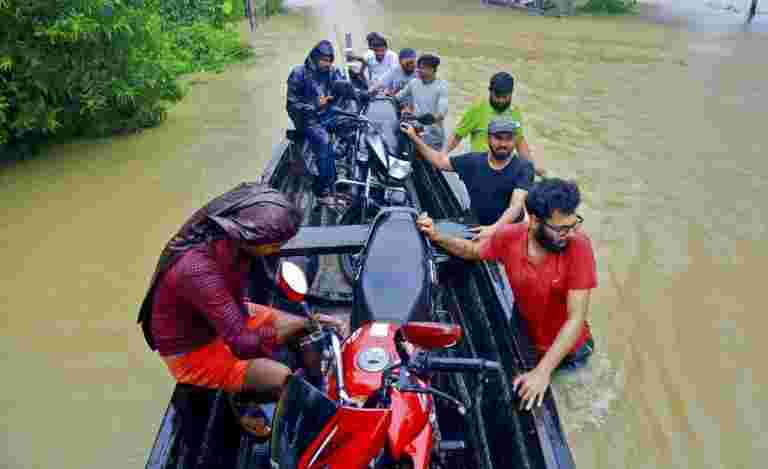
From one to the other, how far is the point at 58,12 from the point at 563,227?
278 inches

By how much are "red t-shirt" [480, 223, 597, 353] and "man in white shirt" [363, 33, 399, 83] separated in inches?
205

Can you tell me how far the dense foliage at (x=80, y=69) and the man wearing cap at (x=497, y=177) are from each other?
18.4 feet

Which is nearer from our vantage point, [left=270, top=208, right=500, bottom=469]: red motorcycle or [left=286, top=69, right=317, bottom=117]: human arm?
[left=270, top=208, right=500, bottom=469]: red motorcycle

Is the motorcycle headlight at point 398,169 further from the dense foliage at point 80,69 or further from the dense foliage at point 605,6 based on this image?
the dense foliage at point 605,6

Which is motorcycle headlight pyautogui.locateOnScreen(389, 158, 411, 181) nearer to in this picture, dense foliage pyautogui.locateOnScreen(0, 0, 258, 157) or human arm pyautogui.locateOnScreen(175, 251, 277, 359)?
human arm pyautogui.locateOnScreen(175, 251, 277, 359)

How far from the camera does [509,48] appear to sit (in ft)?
57.2

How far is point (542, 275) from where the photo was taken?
2.81 m

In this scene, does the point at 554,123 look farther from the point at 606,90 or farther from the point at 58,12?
the point at 58,12

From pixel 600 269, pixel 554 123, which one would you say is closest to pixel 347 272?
pixel 600 269

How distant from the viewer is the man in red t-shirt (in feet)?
8.41

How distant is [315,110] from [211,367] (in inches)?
143

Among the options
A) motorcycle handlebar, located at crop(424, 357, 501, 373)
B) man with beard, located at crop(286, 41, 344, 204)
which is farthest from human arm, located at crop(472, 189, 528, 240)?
man with beard, located at crop(286, 41, 344, 204)

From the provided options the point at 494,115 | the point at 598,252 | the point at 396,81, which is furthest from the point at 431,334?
the point at 396,81

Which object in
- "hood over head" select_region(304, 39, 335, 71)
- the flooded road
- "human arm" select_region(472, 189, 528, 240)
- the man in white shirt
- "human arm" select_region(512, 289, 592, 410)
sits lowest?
the flooded road
